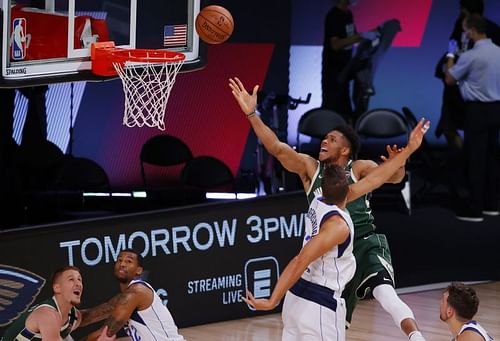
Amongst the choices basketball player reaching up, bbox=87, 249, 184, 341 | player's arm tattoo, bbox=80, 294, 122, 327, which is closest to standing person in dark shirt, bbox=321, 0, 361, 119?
player's arm tattoo, bbox=80, 294, 122, 327

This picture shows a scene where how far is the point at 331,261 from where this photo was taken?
6.33m

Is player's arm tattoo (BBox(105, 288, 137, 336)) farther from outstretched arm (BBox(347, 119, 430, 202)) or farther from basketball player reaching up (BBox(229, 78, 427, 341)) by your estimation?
outstretched arm (BBox(347, 119, 430, 202))

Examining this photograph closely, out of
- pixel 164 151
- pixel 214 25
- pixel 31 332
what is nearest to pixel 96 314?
pixel 31 332

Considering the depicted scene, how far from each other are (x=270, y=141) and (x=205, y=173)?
15.0ft

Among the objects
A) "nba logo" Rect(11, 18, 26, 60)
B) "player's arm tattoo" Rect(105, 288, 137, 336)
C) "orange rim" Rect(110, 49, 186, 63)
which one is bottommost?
"player's arm tattoo" Rect(105, 288, 137, 336)

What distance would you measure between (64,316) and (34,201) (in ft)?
15.6

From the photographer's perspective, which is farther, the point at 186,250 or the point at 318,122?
the point at 318,122

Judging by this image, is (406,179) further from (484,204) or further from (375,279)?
(375,279)

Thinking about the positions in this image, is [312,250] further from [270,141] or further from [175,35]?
[175,35]

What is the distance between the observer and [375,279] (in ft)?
24.2

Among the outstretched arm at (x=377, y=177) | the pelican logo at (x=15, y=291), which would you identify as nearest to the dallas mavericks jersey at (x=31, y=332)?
the pelican logo at (x=15, y=291)

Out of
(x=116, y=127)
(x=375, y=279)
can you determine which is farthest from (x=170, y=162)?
(x=375, y=279)

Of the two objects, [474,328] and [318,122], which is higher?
[318,122]

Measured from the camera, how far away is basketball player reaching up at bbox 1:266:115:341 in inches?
272
